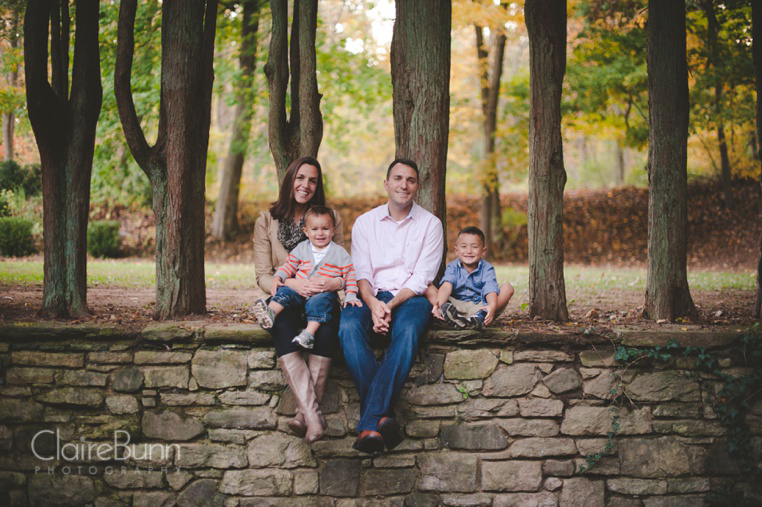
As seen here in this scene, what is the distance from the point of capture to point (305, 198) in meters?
4.52

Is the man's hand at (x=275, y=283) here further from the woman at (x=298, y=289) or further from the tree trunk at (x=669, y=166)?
the tree trunk at (x=669, y=166)

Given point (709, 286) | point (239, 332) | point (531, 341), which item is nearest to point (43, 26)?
point (239, 332)

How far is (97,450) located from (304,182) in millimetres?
2367

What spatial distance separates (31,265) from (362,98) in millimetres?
9085

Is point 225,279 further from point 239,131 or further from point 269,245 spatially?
point 269,245

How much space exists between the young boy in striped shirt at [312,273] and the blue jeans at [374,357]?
0.15 m

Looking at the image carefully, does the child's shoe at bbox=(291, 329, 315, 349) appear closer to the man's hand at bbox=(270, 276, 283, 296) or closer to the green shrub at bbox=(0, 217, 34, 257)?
the man's hand at bbox=(270, 276, 283, 296)

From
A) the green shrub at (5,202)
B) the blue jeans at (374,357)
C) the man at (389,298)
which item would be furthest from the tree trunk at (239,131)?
the blue jeans at (374,357)

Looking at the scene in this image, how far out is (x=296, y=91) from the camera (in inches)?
213

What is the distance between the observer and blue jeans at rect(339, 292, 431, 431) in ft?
12.6

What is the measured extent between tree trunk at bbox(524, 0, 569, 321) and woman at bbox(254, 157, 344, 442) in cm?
164

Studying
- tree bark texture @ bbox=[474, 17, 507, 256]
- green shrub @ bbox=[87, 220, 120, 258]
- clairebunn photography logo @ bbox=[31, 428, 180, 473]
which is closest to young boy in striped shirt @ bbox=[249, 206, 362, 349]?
clairebunn photography logo @ bbox=[31, 428, 180, 473]

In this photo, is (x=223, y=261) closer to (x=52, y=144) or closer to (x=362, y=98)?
(x=362, y=98)

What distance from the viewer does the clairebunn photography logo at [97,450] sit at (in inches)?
169
